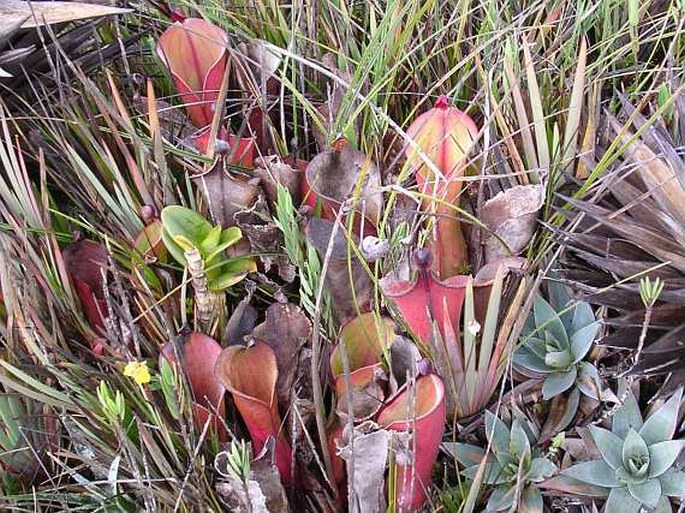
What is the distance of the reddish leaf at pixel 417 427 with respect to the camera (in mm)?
765

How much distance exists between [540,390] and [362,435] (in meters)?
0.30

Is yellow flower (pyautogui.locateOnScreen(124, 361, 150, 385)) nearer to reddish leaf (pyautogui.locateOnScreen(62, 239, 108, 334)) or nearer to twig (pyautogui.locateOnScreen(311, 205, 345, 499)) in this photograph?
twig (pyautogui.locateOnScreen(311, 205, 345, 499))

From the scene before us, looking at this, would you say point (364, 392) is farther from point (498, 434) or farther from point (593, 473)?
point (593, 473)

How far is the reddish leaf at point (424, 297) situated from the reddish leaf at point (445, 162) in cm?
10

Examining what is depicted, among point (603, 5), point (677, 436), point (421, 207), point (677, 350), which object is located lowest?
point (677, 436)

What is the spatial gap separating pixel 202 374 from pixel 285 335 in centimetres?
11

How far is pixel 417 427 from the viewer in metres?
0.78

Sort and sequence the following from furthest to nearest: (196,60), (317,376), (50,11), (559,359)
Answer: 1. (196,60)
2. (50,11)
3. (559,359)
4. (317,376)

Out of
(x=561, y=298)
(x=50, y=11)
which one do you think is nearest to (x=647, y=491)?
(x=561, y=298)

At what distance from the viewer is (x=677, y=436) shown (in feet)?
3.00

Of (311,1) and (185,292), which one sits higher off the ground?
(311,1)

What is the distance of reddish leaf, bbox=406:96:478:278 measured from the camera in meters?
0.99

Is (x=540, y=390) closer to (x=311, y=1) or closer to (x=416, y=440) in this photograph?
(x=416, y=440)

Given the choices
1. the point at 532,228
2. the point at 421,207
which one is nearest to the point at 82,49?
the point at 421,207
